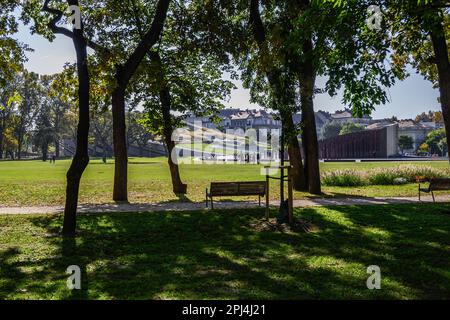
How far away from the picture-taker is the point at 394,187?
23234 millimetres

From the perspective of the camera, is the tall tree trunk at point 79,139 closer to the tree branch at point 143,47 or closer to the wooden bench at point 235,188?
the tree branch at point 143,47

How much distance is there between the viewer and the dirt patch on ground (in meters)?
11.6

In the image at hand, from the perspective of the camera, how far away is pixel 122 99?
59.1 ft

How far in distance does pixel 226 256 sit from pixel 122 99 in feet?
35.6

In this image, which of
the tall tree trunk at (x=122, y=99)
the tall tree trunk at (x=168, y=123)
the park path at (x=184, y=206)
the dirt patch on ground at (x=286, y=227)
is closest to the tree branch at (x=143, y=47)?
the tall tree trunk at (x=122, y=99)

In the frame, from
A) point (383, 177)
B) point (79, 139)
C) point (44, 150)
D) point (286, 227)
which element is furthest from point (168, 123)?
point (44, 150)

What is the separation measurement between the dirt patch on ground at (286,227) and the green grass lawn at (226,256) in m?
0.25

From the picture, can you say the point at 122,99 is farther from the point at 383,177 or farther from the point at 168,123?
the point at 383,177

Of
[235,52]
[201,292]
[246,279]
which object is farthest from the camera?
[235,52]

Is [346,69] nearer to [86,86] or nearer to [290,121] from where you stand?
[290,121]

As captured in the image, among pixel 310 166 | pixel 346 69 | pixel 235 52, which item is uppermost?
pixel 235 52
